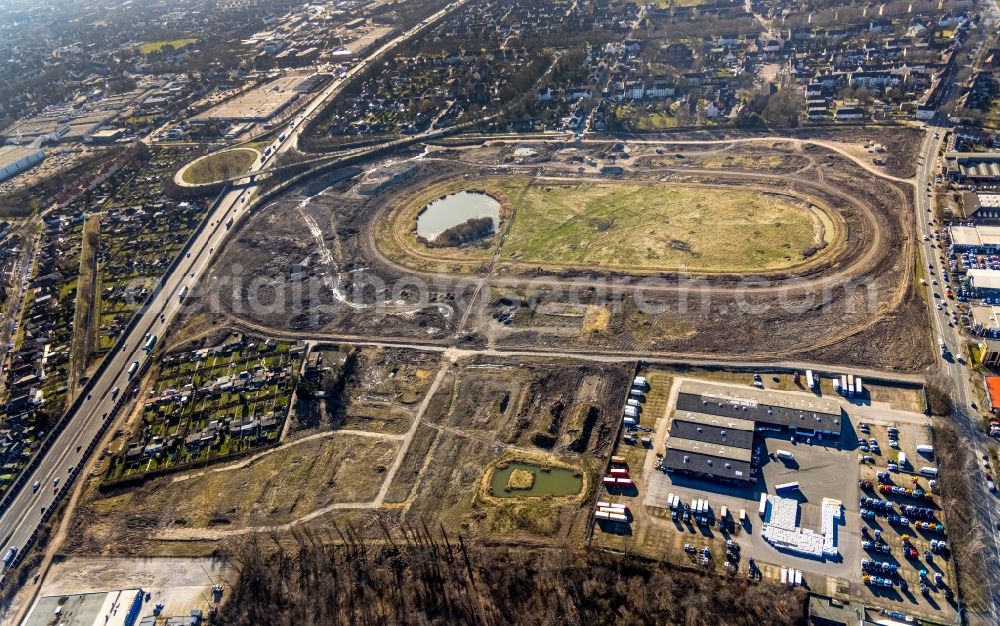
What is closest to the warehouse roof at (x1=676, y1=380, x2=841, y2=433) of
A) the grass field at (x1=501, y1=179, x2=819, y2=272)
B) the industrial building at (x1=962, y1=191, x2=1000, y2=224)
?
the grass field at (x1=501, y1=179, x2=819, y2=272)

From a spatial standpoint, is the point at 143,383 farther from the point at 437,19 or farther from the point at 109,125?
the point at 437,19

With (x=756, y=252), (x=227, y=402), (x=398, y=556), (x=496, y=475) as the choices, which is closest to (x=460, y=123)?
(x=756, y=252)

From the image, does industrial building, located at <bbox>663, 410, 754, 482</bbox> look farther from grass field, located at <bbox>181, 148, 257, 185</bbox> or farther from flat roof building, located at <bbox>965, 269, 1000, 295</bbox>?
grass field, located at <bbox>181, 148, 257, 185</bbox>

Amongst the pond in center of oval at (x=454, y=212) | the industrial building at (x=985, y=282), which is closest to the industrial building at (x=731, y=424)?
the industrial building at (x=985, y=282)

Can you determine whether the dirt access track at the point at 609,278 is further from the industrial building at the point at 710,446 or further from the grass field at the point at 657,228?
the industrial building at the point at 710,446

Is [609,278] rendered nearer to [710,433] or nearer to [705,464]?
[710,433]

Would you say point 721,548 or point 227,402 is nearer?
point 721,548
